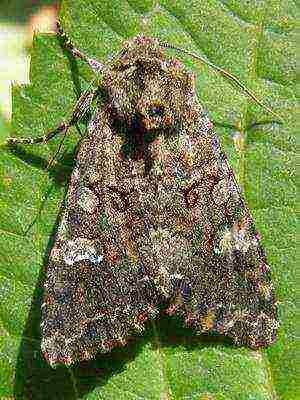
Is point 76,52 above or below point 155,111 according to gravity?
above

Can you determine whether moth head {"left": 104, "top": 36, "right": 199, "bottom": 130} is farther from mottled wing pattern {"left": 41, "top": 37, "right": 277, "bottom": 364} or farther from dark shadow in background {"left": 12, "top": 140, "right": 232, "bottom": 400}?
dark shadow in background {"left": 12, "top": 140, "right": 232, "bottom": 400}

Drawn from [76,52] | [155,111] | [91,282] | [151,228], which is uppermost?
[76,52]

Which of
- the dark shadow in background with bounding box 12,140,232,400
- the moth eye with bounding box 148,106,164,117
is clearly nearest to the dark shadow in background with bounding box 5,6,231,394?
the dark shadow in background with bounding box 12,140,232,400

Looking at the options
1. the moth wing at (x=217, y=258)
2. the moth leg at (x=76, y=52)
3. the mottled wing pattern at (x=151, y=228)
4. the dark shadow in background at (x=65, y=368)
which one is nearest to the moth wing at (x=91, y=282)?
the mottled wing pattern at (x=151, y=228)

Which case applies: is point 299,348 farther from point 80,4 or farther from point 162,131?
point 80,4

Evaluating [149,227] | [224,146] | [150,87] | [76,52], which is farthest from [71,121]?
[224,146]

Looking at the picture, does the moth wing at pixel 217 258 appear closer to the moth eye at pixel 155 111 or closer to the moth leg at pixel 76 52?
the moth eye at pixel 155 111

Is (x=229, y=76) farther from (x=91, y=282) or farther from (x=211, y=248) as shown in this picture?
(x=91, y=282)
